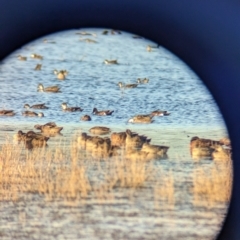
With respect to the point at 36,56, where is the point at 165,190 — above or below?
below

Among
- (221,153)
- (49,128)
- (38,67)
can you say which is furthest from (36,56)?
(221,153)

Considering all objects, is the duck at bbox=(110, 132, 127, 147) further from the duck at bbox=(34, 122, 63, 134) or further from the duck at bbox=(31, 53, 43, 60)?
the duck at bbox=(31, 53, 43, 60)

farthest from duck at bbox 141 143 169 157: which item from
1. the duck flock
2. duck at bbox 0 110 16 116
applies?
duck at bbox 0 110 16 116

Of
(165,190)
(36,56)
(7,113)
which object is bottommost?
(165,190)

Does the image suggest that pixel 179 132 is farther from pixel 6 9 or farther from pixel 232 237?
pixel 6 9

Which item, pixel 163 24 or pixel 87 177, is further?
pixel 163 24

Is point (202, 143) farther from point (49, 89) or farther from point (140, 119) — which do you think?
point (49, 89)

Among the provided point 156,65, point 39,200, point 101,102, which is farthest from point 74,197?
point 156,65
